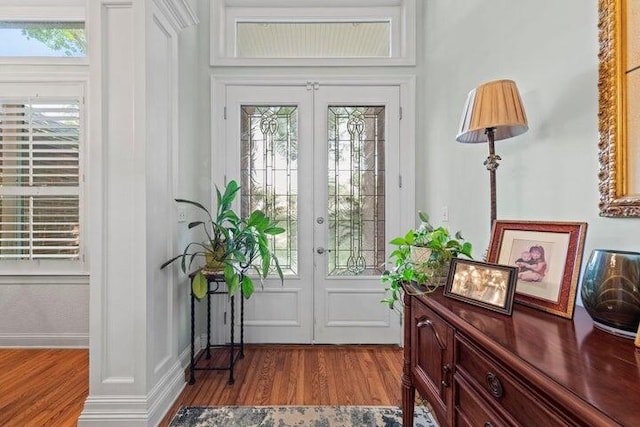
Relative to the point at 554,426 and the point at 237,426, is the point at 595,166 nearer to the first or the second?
the point at 554,426


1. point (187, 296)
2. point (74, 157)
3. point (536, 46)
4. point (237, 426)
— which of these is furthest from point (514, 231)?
point (74, 157)

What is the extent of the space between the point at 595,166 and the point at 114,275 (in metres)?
2.32

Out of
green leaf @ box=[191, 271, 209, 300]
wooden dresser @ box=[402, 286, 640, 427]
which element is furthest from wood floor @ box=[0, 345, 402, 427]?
wooden dresser @ box=[402, 286, 640, 427]

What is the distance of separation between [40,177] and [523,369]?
351cm

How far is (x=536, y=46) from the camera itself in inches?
55.7

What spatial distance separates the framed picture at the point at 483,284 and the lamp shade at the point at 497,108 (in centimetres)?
60

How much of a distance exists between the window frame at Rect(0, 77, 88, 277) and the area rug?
1.71m

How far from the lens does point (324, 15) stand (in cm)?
280

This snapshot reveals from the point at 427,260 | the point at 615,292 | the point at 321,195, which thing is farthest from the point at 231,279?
the point at 615,292

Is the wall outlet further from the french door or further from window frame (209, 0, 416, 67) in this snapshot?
window frame (209, 0, 416, 67)

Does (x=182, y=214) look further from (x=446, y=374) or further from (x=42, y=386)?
(x=446, y=374)

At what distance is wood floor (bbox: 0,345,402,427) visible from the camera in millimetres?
1948

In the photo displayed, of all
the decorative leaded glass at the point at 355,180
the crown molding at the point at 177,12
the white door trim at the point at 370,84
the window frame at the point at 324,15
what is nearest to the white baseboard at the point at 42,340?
the white door trim at the point at 370,84

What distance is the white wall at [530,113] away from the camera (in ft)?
3.77
